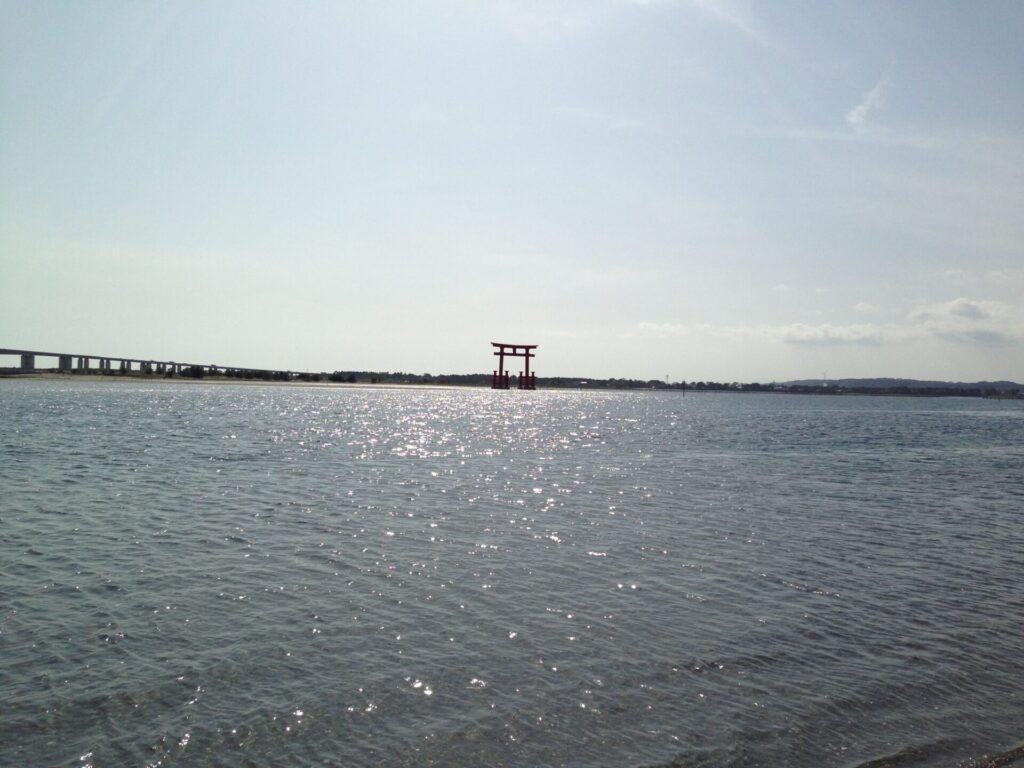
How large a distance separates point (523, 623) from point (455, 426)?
4881cm

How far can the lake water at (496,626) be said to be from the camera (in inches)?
269

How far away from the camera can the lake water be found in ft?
22.4

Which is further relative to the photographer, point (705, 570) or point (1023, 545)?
point (1023, 545)

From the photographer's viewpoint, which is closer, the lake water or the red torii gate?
the lake water

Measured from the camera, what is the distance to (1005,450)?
4544 cm

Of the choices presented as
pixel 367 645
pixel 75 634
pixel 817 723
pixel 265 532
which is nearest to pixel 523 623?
pixel 367 645

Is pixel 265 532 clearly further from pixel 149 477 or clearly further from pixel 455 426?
pixel 455 426

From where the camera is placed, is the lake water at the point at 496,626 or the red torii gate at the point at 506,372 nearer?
the lake water at the point at 496,626

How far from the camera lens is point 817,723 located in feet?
24.0

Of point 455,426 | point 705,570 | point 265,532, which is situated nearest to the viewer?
point 705,570

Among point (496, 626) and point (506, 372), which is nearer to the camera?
point (496, 626)

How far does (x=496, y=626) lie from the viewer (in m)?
9.80

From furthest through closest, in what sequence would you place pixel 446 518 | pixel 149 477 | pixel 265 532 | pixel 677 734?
pixel 149 477 → pixel 446 518 → pixel 265 532 → pixel 677 734

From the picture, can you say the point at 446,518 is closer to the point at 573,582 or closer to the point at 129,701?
the point at 573,582
